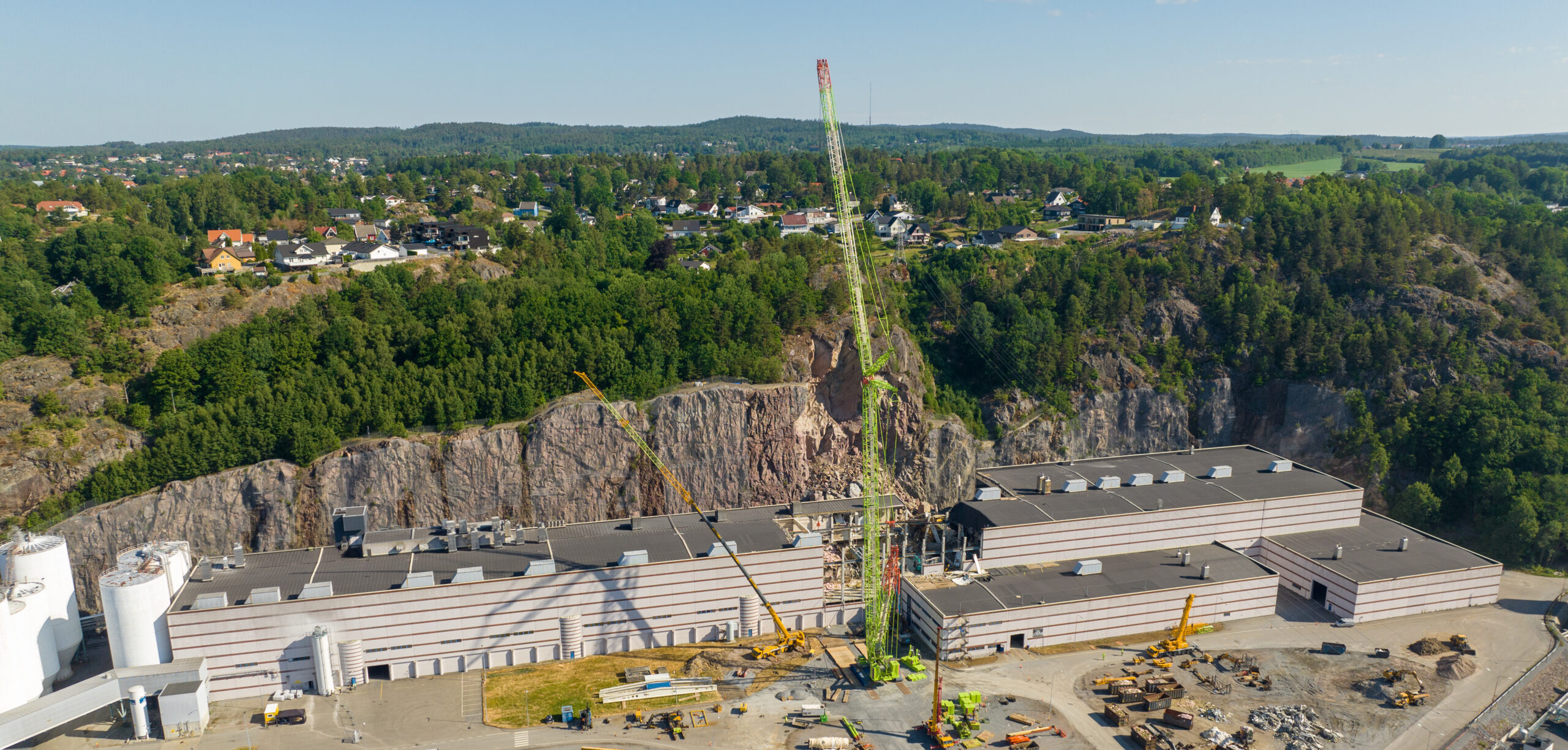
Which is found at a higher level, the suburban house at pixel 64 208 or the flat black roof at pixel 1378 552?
the suburban house at pixel 64 208

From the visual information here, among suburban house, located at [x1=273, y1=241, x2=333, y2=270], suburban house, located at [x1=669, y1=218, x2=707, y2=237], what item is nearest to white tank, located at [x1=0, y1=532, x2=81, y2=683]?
suburban house, located at [x1=273, y1=241, x2=333, y2=270]

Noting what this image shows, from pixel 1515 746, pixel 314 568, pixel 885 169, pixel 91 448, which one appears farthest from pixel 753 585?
pixel 885 169

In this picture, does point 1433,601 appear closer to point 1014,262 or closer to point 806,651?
point 806,651

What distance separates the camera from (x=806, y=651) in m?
53.4

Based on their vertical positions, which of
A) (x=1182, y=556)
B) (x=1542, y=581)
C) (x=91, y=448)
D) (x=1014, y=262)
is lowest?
(x=1542, y=581)

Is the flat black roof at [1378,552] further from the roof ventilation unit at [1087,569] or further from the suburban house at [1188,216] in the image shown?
the suburban house at [1188,216]

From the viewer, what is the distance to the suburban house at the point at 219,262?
8512 centimetres

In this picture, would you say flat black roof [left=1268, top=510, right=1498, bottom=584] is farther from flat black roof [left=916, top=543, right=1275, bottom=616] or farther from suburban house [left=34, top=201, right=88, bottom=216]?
suburban house [left=34, top=201, right=88, bottom=216]

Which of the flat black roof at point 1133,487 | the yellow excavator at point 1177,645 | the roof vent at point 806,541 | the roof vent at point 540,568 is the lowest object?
the yellow excavator at point 1177,645

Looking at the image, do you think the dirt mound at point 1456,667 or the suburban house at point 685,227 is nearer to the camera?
the dirt mound at point 1456,667

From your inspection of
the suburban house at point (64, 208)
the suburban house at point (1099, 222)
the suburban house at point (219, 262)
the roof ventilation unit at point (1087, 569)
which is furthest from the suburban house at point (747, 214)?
the roof ventilation unit at point (1087, 569)

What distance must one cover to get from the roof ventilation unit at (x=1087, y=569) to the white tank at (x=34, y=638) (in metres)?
57.4

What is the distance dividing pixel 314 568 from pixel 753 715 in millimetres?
26360

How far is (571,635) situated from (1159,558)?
38548 millimetres
